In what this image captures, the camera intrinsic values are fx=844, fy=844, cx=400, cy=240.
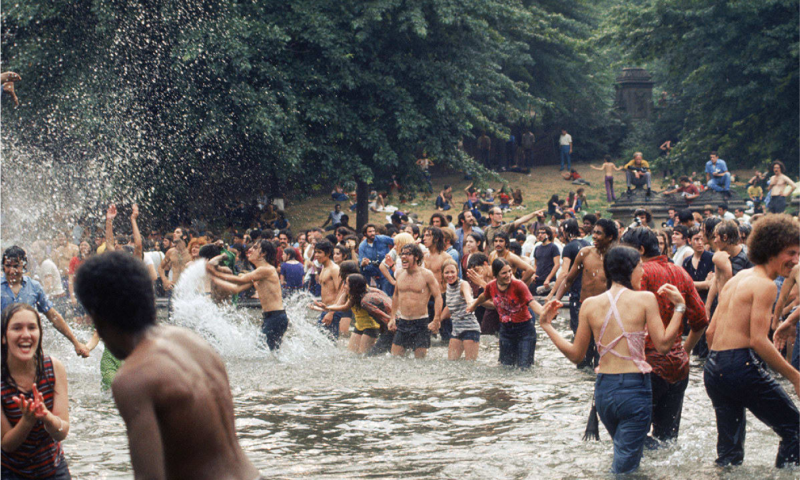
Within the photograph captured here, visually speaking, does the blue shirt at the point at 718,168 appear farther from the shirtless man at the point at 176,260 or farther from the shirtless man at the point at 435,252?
the shirtless man at the point at 176,260

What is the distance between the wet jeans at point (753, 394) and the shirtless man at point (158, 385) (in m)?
3.71

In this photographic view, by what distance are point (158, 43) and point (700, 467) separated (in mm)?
18568

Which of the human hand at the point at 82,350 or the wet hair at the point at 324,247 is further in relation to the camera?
the wet hair at the point at 324,247

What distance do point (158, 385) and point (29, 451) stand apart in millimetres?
2170

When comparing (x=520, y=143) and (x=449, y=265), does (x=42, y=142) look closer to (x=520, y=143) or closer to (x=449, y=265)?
(x=449, y=265)

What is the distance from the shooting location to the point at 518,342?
10477 mm

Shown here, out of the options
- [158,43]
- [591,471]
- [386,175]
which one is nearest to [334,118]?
[386,175]

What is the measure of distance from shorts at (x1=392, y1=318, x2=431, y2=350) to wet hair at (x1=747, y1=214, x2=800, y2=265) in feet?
20.4

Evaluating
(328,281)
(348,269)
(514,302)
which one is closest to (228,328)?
(328,281)

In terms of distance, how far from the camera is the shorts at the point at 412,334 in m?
11.4

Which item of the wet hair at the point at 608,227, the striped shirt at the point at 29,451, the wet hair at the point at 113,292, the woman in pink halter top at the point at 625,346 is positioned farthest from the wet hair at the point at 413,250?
the wet hair at the point at 113,292

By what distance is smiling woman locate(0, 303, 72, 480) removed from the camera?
4.47m

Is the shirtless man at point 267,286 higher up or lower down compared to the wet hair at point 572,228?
lower down

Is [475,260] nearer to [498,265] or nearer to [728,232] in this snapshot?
[498,265]
